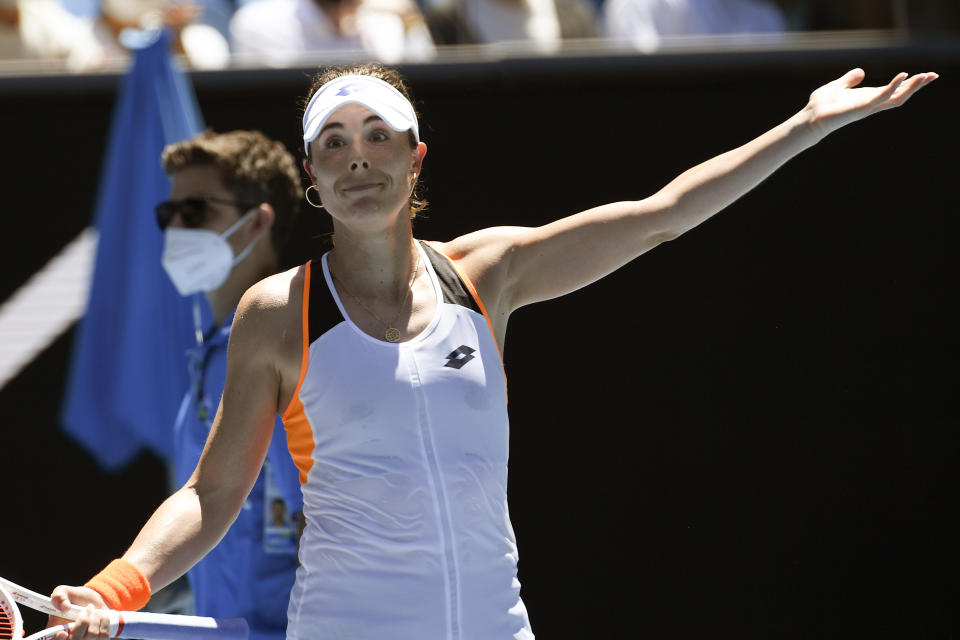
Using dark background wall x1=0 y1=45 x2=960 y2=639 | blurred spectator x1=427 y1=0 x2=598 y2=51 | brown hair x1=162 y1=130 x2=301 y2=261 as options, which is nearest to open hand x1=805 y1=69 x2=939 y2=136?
brown hair x1=162 y1=130 x2=301 y2=261

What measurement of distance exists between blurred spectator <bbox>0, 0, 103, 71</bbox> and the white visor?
2.48 metres

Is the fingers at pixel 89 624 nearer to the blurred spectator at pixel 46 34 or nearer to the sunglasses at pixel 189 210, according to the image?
the sunglasses at pixel 189 210

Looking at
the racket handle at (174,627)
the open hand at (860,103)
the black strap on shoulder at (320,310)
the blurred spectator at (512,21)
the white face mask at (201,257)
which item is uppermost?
the blurred spectator at (512,21)

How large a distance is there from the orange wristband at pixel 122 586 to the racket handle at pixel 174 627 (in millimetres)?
18

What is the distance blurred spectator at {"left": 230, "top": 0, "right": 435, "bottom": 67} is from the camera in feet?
15.6

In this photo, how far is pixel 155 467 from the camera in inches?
165

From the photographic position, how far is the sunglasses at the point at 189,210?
11.3 feet

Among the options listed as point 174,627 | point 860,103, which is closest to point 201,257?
point 174,627

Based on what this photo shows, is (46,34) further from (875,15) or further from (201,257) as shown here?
(875,15)

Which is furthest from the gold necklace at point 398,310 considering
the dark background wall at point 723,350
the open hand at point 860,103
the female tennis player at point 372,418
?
the dark background wall at point 723,350

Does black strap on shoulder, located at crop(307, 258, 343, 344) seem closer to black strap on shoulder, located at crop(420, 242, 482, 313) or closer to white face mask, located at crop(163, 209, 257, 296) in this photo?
black strap on shoulder, located at crop(420, 242, 482, 313)

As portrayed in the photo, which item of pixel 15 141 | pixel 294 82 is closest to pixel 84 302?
pixel 15 141

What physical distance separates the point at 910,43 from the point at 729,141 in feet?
2.11

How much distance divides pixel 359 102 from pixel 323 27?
112 inches
